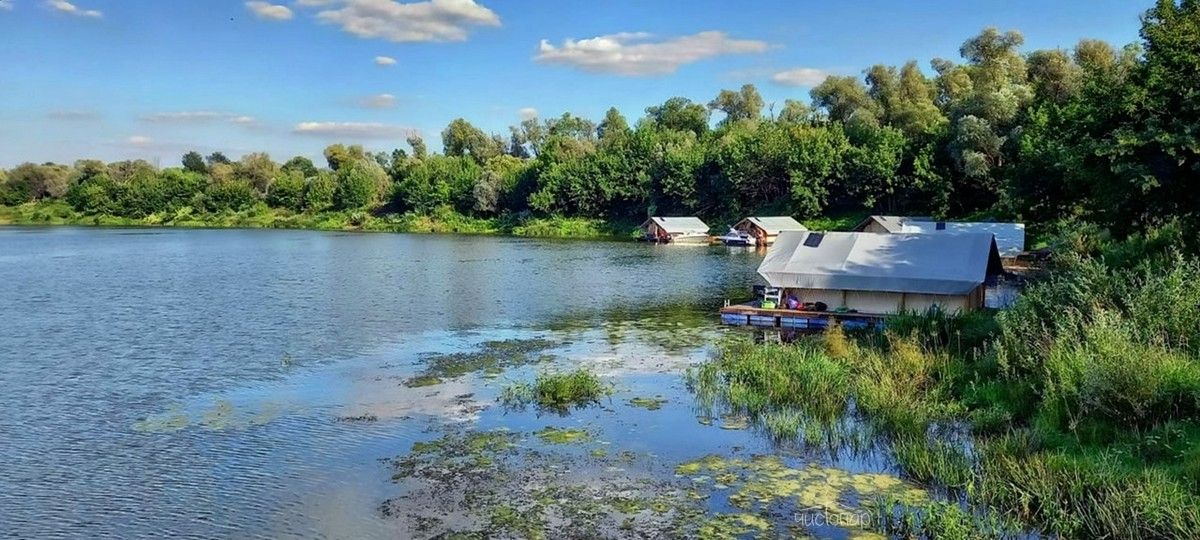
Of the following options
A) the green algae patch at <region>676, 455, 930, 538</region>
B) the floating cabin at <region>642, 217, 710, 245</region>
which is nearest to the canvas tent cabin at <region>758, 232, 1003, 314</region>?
the green algae patch at <region>676, 455, 930, 538</region>

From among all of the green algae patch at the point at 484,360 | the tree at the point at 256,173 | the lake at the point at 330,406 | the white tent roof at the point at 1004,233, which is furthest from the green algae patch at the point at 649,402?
the tree at the point at 256,173

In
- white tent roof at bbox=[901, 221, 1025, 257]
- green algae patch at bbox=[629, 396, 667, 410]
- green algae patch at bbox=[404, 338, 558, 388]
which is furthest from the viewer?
white tent roof at bbox=[901, 221, 1025, 257]

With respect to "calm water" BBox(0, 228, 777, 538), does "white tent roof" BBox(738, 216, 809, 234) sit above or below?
above

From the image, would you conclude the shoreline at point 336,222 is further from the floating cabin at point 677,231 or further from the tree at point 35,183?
the floating cabin at point 677,231

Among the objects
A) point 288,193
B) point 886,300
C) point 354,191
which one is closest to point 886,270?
point 886,300

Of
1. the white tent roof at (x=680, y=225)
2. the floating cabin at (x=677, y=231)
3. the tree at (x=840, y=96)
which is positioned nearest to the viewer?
the floating cabin at (x=677, y=231)

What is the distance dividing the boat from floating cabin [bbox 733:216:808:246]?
701 mm

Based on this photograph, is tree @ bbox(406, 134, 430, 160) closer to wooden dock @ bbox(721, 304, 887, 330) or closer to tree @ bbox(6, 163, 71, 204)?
tree @ bbox(6, 163, 71, 204)

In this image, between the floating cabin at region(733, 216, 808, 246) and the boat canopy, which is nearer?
the floating cabin at region(733, 216, 808, 246)

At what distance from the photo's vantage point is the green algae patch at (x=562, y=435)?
55.9 feet

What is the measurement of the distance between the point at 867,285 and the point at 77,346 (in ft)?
86.2

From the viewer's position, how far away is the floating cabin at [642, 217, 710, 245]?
290ft

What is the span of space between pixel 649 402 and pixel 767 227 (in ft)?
214

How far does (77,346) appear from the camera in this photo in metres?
27.2
